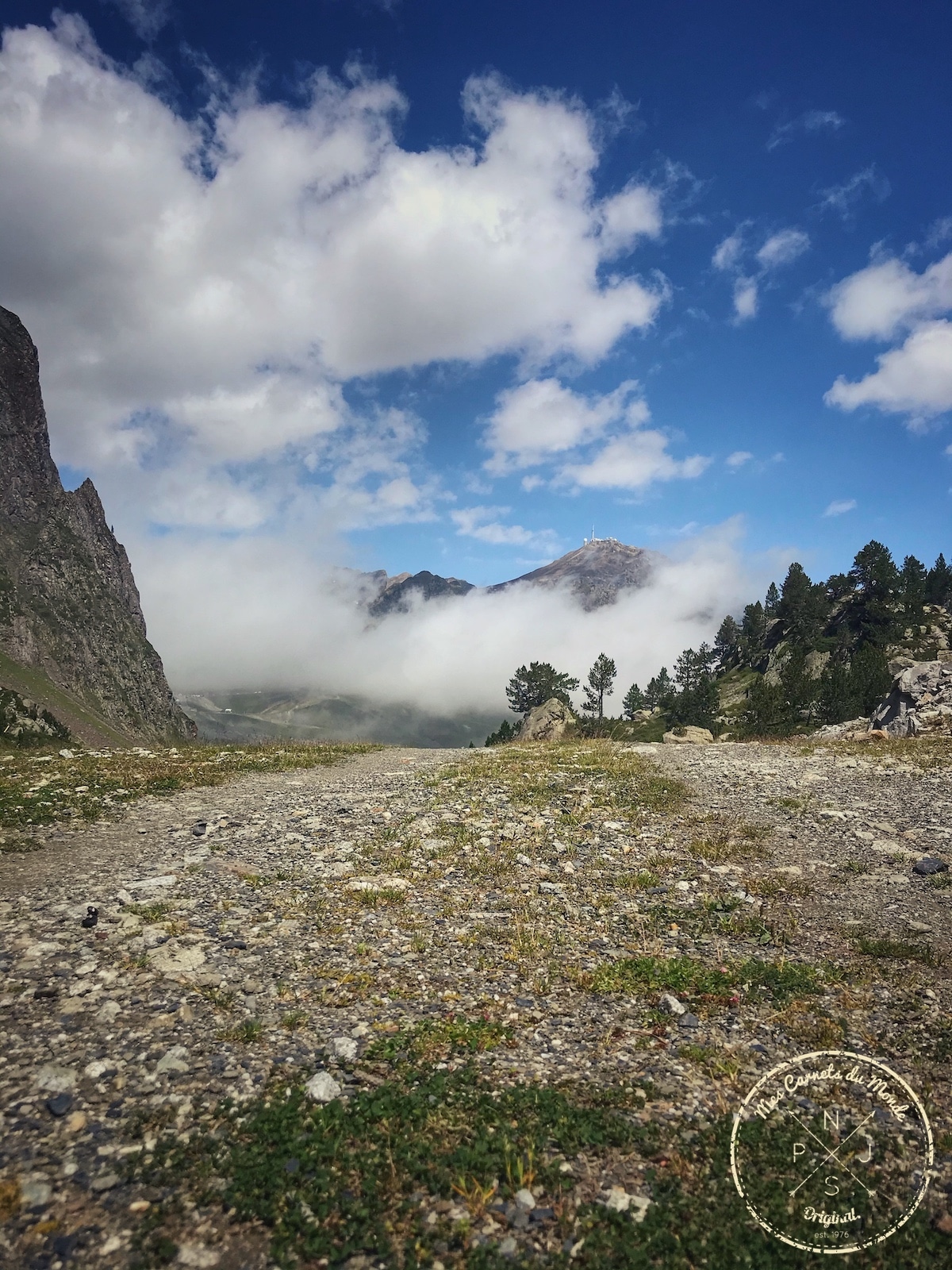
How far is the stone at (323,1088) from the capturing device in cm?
638

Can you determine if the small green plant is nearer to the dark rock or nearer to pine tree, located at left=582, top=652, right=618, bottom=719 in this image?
the dark rock

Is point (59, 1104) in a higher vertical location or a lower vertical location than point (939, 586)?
lower

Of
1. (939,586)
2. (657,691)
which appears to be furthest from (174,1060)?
(939,586)

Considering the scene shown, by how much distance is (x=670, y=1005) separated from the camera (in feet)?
27.7

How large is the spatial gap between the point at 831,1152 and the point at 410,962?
19.1 ft

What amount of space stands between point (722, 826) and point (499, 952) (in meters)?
9.35

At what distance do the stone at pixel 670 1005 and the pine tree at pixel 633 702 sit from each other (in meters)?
156

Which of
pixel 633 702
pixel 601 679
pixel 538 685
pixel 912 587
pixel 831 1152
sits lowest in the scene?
pixel 831 1152

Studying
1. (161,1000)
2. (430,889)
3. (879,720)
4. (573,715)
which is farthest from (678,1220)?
(573,715)

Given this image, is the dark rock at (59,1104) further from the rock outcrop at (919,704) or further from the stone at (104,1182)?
the rock outcrop at (919,704)

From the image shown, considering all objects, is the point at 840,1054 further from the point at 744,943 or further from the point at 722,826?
the point at 722,826

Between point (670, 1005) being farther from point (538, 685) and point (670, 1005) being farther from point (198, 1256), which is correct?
point (538, 685)

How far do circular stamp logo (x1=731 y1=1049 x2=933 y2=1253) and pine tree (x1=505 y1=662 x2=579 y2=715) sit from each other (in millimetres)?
104274

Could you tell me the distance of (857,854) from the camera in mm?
14578
